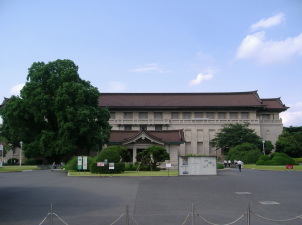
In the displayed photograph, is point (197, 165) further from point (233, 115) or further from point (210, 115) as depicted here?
point (233, 115)

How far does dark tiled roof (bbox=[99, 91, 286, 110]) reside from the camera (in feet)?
219

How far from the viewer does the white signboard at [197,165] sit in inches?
1139

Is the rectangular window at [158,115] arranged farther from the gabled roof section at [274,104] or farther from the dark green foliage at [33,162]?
the dark green foliage at [33,162]

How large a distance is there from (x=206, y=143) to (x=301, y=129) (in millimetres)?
36358

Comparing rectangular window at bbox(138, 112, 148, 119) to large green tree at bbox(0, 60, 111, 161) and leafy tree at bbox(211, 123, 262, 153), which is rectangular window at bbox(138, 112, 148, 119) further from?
large green tree at bbox(0, 60, 111, 161)

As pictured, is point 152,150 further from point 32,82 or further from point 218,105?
point 218,105

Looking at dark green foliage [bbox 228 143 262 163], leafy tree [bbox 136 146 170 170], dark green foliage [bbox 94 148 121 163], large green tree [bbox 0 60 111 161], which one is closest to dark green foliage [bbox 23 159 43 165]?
large green tree [bbox 0 60 111 161]

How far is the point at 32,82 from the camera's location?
41.5 m

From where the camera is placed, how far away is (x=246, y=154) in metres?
50.0

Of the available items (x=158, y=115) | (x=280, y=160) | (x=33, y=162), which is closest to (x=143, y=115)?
(x=158, y=115)

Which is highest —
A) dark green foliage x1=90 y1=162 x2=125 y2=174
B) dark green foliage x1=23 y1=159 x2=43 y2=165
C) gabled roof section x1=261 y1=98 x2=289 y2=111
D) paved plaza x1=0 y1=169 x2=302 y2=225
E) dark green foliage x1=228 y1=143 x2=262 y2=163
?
gabled roof section x1=261 y1=98 x2=289 y2=111

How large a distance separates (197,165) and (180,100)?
40.9 meters

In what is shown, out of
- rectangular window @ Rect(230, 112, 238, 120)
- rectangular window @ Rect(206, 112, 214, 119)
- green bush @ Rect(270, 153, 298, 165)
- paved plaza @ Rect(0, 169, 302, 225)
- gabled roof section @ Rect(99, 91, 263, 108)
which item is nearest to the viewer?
paved plaza @ Rect(0, 169, 302, 225)

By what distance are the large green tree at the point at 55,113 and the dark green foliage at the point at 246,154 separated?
21.8m
